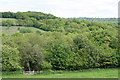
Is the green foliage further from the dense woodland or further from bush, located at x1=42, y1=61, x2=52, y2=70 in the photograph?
bush, located at x1=42, y1=61, x2=52, y2=70

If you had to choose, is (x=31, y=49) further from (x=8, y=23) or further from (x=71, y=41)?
(x=8, y=23)

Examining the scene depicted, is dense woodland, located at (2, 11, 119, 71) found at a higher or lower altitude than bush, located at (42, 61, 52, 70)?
higher

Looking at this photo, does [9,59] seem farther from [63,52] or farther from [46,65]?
[63,52]

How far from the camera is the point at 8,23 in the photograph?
3637 inches

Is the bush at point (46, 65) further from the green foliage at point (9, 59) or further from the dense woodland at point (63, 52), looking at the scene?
the green foliage at point (9, 59)

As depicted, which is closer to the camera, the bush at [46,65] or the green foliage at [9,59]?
the green foliage at [9,59]

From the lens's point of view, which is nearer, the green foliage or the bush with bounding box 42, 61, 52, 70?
the green foliage

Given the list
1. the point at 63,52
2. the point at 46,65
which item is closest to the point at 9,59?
the point at 46,65

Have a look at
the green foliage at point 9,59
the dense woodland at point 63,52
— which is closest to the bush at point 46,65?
the dense woodland at point 63,52

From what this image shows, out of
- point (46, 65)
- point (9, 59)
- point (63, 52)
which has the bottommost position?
point (46, 65)

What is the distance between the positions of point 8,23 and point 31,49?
7261cm

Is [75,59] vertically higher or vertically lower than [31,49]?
lower

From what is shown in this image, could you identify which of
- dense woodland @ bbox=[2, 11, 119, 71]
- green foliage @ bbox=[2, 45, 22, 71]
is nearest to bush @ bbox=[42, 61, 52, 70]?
dense woodland @ bbox=[2, 11, 119, 71]

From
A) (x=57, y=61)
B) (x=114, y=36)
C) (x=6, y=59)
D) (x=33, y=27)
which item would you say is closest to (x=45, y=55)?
(x=57, y=61)
